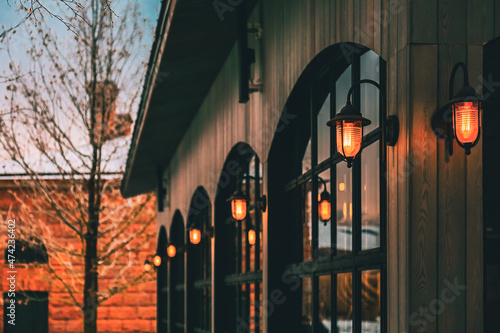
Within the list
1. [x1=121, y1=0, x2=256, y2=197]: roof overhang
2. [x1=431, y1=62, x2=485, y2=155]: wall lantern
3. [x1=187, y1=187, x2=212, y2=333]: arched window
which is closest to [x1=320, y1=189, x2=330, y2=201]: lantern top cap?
[x1=431, y1=62, x2=485, y2=155]: wall lantern

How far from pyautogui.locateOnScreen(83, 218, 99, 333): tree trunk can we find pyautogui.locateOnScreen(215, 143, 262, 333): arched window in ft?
24.1

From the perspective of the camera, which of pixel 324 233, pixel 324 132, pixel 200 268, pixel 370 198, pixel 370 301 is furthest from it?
pixel 200 268

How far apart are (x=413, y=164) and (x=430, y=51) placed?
2.11 feet

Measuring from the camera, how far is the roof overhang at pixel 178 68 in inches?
369

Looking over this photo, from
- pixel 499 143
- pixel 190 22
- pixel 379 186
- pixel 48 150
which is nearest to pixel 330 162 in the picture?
pixel 379 186

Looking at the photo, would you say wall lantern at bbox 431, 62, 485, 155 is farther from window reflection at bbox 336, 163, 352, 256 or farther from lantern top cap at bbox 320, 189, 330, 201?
lantern top cap at bbox 320, 189, 330, 201

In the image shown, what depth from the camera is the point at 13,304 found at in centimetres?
2370

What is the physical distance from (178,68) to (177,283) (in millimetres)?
9485

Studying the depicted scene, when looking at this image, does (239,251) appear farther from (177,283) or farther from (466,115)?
(177,283)

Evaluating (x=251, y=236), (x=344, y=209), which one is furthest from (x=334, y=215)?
(x=251, y=236)

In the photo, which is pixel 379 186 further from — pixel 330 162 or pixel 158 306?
pixel 158 306

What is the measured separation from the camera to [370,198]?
5.24 m

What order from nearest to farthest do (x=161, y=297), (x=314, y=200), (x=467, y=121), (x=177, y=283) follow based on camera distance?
(x=467, y=121) < (x=314, y=200) < (x=177, y=283) < (x=161, y=297)

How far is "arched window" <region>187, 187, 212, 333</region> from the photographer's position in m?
14.1
